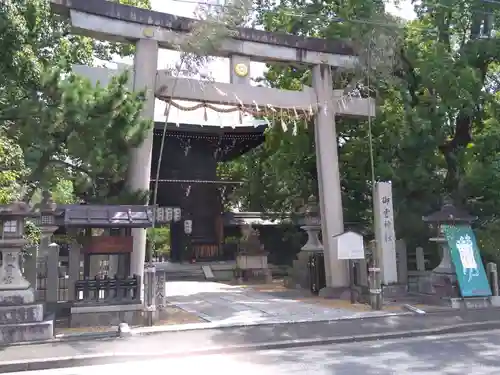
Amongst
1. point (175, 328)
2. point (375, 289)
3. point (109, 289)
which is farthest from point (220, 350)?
point (375, 289)

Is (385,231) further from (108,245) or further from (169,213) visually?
(169,213)

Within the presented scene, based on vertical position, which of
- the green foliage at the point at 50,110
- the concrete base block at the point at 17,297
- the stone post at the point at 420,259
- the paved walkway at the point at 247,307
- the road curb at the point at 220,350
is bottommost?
the road curb at the point at 220,350

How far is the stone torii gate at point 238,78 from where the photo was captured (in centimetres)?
1213

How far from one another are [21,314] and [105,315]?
179cm

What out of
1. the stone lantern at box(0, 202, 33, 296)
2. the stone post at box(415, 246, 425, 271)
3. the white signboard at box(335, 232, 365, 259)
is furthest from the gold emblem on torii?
the stone post at box(415, 246, 425, 271)

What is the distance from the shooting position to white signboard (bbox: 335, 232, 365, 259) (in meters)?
13.2

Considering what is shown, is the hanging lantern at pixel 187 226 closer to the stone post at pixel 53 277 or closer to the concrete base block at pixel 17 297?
the stone post at pixel 53 277

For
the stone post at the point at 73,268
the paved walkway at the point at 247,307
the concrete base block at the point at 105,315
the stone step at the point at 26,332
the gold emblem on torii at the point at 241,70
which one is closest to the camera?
the stone step at the point at 26,332

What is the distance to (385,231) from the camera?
13.9 m

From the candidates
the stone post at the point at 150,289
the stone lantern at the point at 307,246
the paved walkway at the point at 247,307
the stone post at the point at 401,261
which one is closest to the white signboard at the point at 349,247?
the paved walkway at the point at 247,307

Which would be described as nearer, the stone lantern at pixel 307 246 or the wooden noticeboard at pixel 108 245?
the wooden noticeboard at pixel 108 245

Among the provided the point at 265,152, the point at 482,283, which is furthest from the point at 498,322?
the point at 265,152

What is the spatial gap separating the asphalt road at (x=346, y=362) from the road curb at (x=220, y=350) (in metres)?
0.17

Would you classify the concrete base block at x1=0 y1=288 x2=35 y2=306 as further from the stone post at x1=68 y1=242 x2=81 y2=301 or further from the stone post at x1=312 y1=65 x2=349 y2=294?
the stone post at x1=312 y1=65 x2=349 y2=294
